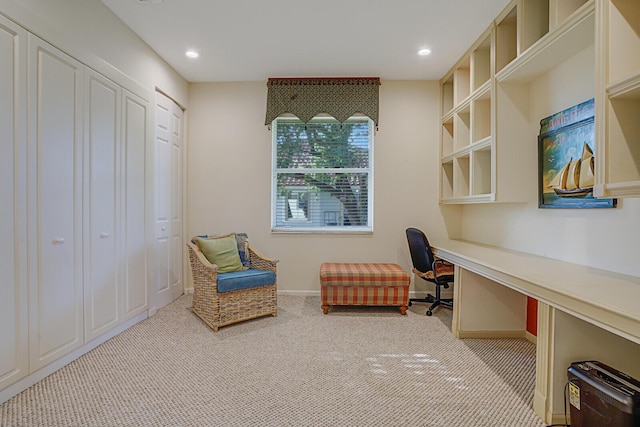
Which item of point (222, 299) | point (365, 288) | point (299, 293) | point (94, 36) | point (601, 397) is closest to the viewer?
point (601, 397)

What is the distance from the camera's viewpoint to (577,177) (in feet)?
7.16

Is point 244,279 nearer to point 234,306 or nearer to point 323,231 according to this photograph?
point 234,306

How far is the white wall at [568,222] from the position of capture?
187 cm

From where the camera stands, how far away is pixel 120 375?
7.10ft

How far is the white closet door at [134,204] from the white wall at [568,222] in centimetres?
349

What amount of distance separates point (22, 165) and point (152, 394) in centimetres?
156

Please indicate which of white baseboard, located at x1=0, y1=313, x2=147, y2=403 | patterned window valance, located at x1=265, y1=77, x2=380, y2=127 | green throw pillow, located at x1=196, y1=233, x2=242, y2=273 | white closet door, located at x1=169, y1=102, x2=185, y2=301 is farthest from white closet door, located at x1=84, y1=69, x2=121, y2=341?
patterned window valance, located at x1=265, y1=77, x2=380, y2=127

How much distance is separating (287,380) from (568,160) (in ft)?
8.06

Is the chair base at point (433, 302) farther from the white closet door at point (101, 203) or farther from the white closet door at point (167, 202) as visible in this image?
the white closet door at point (101, 203)

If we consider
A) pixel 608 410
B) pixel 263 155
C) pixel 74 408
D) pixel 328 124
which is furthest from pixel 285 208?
pixel 608 410

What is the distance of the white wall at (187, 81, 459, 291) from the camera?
4.13 meters

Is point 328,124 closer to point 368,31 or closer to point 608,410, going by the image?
point 368,31

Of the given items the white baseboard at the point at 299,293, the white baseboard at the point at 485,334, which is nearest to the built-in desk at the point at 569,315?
the white baseboard at the point at 485,334

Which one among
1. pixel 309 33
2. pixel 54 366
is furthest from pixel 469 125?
pixel 54 366
